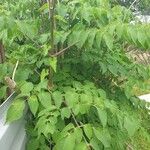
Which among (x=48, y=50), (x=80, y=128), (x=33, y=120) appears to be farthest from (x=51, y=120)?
(x=48, y=50)

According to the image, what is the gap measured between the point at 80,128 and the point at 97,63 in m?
0.89

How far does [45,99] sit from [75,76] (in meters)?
0.60

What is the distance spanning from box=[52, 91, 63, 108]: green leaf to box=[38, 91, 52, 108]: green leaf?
0.04m

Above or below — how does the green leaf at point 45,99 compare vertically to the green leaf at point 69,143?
above

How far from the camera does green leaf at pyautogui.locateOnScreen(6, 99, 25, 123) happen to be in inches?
78.9

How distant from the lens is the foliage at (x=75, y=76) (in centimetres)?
208

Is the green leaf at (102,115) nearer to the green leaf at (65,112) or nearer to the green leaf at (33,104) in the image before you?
the green leaf at (65,112)

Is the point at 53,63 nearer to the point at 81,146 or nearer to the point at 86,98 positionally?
the point at 86,98

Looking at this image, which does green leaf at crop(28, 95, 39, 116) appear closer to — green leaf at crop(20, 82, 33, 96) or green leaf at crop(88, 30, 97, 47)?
green leaf at crop(20, 82, 33, 96)

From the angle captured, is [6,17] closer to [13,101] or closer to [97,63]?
[13,101]

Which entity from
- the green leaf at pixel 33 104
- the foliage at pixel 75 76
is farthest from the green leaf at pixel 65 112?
the green leaf at pixel 33 104

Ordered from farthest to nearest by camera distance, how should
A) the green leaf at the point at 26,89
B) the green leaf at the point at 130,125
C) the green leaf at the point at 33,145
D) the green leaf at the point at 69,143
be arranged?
the green leaf at the point at 33,145, the green leaf at the point at 26,89, the green leaf at the point at 130,125, the green leaf at the point at 69,143

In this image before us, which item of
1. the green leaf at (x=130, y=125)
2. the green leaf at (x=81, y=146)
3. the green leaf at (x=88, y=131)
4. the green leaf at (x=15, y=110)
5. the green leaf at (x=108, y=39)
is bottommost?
the green leaf at (x=130, y=125)

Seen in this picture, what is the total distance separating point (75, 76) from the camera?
9.04 ft
